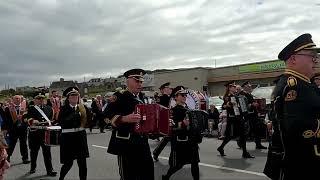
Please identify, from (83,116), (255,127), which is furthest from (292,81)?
(255,127)

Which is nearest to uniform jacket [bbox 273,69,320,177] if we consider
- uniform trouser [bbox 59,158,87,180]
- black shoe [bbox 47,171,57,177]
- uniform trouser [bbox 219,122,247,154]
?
uniform trouser [bbox 59,158,87,180]

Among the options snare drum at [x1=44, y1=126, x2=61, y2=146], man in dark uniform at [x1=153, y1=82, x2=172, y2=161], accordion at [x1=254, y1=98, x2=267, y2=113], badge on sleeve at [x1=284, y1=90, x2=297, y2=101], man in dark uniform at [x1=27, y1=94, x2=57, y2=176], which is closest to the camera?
badge on sleeve at [x1=284, y1=90, x2=297, y2=101]

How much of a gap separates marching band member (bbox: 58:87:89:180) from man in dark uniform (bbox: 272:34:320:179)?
5545mm

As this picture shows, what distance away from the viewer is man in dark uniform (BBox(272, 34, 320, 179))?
4.28 meters

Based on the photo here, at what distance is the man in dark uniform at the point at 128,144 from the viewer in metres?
6.87

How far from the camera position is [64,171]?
9508 mm

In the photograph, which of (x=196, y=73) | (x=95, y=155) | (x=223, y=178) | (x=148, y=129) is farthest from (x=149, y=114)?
(x=196, y=73)

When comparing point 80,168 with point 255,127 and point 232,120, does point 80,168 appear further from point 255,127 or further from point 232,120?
point 255,127

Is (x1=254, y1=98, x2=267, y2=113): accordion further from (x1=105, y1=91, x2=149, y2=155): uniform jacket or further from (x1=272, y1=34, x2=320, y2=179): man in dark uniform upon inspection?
(x1=272, y1=34, x2=320, y2=179): man in dark uniform

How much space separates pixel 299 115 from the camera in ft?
14.1

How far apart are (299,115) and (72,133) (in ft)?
20.0

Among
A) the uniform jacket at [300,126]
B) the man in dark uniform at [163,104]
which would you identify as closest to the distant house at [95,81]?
the man in dark uniform at [163,104]

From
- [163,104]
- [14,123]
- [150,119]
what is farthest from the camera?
[14,123]

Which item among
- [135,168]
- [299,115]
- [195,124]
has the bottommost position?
[135,168]
